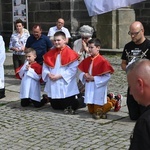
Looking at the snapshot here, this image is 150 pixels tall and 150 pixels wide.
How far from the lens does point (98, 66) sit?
6.51 m

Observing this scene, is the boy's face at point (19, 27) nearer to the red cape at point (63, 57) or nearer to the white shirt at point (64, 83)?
the red cape at point (63, 57)

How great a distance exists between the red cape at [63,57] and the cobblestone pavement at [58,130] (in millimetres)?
836

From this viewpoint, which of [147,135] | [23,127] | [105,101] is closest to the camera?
[147,135]

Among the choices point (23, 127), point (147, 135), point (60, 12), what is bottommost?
point (23, 127)

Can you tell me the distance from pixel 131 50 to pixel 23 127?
199 cm

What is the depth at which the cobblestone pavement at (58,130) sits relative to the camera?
5.17 metres

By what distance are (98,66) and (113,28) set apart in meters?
8.26

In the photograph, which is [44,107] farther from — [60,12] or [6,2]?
[6,2]

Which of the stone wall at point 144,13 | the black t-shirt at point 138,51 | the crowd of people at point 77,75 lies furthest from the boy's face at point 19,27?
the stone wall at point 144,13

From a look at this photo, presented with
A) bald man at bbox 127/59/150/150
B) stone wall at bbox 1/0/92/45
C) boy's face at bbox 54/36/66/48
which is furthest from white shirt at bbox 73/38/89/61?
stone wall at bbox 1/0/92/45

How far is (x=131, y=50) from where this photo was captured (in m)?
6.08

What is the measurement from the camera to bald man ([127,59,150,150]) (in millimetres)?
2094

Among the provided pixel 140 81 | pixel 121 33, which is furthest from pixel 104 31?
pixel 140 81

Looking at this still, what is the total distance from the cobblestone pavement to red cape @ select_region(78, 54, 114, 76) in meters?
0.73
